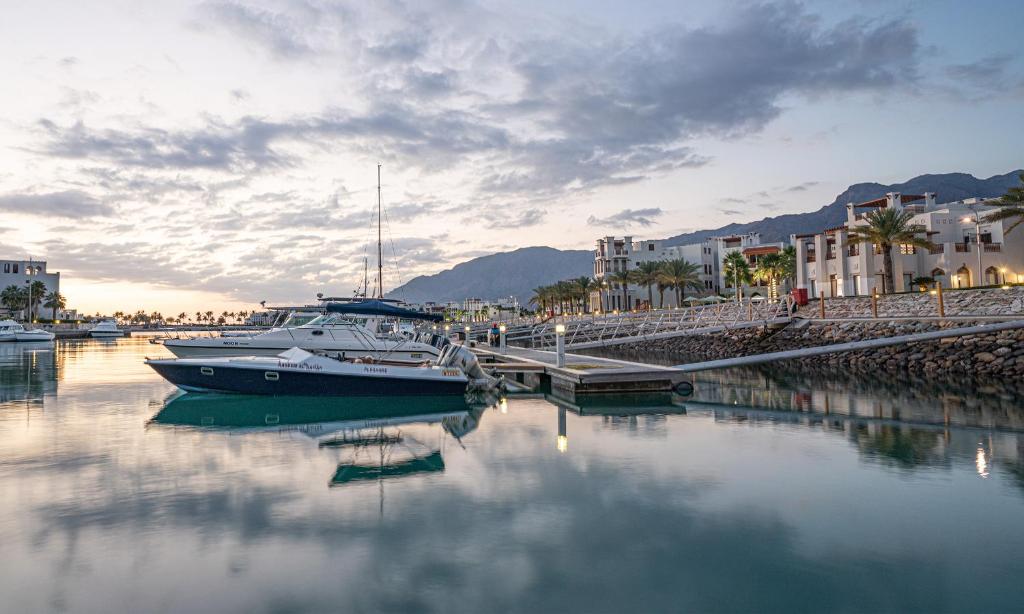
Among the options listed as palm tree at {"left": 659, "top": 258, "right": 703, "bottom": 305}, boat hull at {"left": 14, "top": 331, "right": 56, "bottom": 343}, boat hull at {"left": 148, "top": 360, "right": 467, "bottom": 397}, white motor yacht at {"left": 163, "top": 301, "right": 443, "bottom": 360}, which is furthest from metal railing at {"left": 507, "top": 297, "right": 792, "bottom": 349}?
boat hull at {"left": 14, "top": 331, "right": 56, "bottom": 343}

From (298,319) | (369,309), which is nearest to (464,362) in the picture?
(369,309)

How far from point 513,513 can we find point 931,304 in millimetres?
34620

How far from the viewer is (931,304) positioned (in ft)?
115

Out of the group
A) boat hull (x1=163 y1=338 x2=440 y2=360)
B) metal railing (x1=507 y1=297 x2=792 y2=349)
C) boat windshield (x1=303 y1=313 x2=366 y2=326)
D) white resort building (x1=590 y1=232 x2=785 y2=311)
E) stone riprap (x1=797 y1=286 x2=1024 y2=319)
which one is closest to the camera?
boat hull (x1=163 y1=338 x2=440 y2=360)

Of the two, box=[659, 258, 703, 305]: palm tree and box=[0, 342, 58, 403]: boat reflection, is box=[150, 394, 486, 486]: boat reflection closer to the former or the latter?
box=[0, 342, 58, 403]: boat reflection

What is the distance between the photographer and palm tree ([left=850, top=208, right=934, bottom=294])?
42.1m

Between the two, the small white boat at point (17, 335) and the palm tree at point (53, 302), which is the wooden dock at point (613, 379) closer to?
the small white boat at point (17, 335)

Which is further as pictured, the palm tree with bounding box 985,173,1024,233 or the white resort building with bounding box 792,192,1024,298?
the white resort building with bounding box 792,192,1024,298

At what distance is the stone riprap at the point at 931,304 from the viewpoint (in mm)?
31453

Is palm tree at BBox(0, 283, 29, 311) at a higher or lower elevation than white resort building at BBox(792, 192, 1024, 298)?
higher

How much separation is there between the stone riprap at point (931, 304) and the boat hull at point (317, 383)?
87.9 feet

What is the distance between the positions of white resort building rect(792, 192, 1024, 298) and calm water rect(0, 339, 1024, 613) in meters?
33.5

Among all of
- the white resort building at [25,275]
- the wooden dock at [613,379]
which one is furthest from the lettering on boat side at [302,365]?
the white resort building at [25,275]

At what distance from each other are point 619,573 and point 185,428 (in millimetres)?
12850
